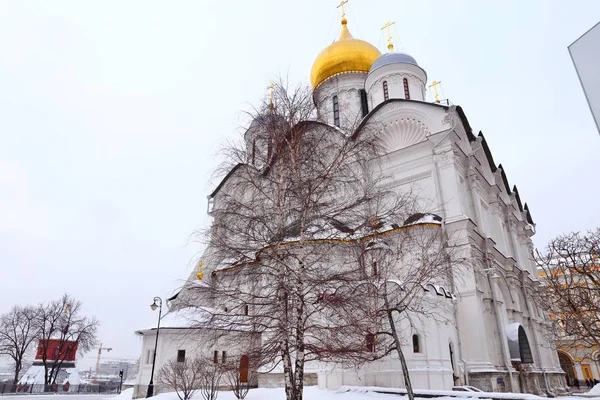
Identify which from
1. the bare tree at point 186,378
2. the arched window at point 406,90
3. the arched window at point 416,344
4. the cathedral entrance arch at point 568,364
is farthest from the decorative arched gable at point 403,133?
the cathedral entrance arch at point 568,364

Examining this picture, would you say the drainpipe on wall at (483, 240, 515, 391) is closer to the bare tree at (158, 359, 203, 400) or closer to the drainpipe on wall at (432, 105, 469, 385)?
the drainpipe on wall at (432, 105, 469, 385)

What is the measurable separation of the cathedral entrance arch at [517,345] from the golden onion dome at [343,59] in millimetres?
17355

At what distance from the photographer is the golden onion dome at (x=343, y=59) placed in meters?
26.5

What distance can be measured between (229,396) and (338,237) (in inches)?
348

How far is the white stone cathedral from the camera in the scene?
13.2 meters

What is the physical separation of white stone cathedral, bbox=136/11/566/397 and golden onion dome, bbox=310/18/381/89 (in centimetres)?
7

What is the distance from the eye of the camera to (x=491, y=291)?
1703cm

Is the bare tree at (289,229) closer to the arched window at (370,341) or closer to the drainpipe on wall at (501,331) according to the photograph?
the arched window at (370,341)

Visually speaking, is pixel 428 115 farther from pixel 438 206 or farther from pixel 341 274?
pixel 341 274

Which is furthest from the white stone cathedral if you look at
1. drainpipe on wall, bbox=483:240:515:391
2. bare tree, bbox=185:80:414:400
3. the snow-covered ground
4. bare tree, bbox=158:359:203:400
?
bare tree, bbox=185:80:414:400

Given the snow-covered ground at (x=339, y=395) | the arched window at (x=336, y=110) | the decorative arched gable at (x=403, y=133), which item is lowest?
the snow-covered ground at (x=339, y=395)

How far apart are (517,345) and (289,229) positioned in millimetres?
13043

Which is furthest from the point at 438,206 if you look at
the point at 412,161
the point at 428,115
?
the point at 428,115

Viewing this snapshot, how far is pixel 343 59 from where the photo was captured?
2664cm
